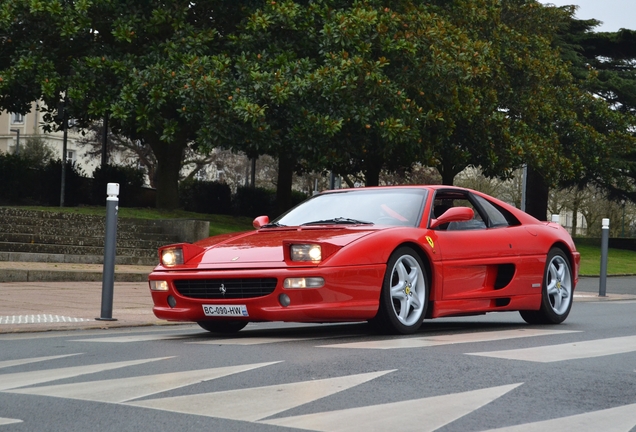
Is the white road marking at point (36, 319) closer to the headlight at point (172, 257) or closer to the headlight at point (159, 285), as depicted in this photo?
the headlight at point (159, 285)

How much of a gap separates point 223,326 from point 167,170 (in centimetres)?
2175

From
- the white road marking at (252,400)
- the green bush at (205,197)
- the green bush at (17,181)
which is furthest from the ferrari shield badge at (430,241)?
the green bush at (205,197)

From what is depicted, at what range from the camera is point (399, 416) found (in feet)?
16.0

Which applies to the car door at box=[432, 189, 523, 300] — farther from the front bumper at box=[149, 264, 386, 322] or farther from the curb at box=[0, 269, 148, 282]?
the curb at box=[0, 269, 148, 282]

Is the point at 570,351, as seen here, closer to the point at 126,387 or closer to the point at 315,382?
the point at 315,382

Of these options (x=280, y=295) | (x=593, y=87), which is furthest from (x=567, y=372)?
(x=593, y=87)

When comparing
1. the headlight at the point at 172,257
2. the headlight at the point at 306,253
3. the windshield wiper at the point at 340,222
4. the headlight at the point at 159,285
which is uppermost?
the windshield wiper at the point at 340,222

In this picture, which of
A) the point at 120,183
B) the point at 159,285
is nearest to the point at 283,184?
the point at 120,183

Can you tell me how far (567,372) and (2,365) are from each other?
3.48 m

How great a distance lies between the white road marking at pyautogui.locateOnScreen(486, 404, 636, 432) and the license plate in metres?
3.66

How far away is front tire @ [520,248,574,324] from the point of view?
1059 cm

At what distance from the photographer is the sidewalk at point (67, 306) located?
386 inches

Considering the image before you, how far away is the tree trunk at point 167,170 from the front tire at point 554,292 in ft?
68.3

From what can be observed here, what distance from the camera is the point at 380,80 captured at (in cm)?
2509
